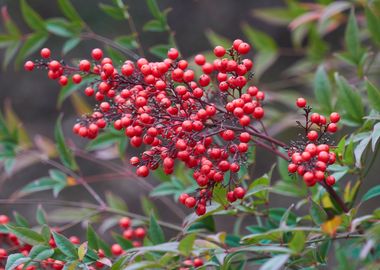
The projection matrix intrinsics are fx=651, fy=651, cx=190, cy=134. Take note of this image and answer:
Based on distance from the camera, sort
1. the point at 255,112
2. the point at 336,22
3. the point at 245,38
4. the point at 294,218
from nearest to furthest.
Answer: the point at 255,112
the point at 294,218
the point at 336,22
the point at 245,38

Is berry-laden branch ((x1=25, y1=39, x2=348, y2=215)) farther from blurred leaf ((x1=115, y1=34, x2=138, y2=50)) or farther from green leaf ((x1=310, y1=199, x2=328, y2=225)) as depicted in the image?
blurred leaf ((x1=115, y1=34, x2=138, y2=50))

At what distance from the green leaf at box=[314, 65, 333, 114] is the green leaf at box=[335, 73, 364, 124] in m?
0.11

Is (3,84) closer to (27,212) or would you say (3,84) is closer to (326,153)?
(27,212)

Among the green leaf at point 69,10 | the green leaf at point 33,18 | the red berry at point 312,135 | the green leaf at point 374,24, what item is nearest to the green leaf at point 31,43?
the green leaf at point 33,18

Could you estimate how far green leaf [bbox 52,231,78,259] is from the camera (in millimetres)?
1342

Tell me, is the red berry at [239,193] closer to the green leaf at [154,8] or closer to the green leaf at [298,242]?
the green leaf at [298,242]

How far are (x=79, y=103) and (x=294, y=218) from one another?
3.21 ft

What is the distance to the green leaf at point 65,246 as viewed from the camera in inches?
52.8

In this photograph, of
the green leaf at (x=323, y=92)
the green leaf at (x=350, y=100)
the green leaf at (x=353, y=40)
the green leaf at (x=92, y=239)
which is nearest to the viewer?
the green leaf at (x=92, y=239)

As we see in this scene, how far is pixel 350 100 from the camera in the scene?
5.23 feet

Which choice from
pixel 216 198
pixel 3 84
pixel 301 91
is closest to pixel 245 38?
pixel 301 91

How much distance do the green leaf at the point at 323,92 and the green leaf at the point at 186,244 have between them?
2.32 ft

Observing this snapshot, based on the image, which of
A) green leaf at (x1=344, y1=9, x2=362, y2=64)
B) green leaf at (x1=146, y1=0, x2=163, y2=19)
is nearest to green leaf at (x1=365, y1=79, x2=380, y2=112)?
green leaf at (x1=344, y1=9, x2=362, y2=64)

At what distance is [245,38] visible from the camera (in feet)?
13.9
